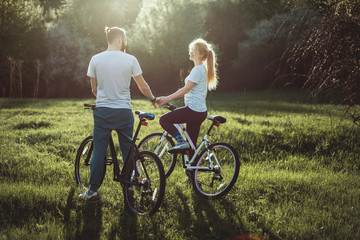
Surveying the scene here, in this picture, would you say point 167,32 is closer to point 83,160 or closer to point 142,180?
point 83,160

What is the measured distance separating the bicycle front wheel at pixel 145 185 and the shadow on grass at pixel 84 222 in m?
0.46

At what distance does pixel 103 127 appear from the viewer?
13.4 feet

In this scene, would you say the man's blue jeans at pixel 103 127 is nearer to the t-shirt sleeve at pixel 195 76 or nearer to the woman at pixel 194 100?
the woman at pixel 194 100

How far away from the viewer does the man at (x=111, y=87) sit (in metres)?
3.94

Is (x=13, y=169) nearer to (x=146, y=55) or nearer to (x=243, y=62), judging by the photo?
(x=146, y=55)

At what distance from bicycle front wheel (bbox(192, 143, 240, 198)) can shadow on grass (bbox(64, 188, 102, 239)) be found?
1.56 meters

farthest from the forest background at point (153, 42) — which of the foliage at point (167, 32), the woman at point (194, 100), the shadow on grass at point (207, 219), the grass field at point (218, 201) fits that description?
the shadow on grass at point (207, 219)

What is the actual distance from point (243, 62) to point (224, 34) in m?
3.92

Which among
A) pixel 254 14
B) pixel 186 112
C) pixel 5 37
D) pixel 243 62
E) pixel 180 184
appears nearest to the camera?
pixel 186 112

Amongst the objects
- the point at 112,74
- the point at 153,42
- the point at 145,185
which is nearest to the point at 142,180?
the point at 145,185

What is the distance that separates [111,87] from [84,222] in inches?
68.5

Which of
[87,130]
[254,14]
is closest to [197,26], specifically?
[254,14]

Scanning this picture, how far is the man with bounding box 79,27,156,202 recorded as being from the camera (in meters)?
3.94

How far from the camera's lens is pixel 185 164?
4.85m
